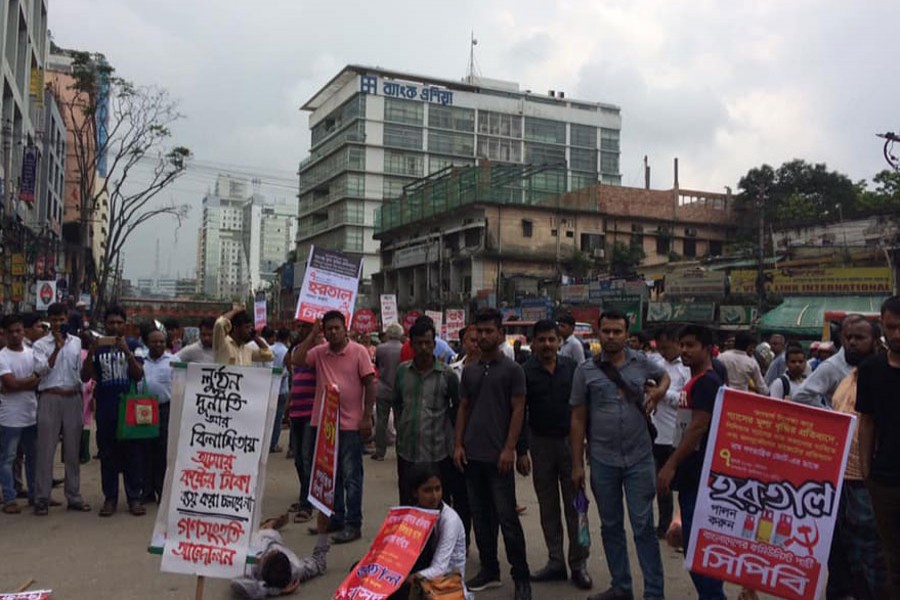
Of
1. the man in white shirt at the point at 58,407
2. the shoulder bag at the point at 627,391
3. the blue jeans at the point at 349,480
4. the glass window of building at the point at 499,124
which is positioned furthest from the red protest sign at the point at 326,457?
the glass window of building at the point at 499,124

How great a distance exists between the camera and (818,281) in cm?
2873

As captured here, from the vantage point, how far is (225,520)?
14.7 ft

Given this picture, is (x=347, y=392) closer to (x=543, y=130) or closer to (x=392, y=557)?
(x=392, y=557)

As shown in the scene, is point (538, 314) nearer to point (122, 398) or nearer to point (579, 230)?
point (579, 230)

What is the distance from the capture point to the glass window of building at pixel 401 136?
77.9m

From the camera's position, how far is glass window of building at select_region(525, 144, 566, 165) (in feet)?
270

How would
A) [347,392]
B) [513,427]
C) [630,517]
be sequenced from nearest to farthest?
[630,517] < [513,427] < [347,392]

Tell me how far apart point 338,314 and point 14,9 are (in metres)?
26.6

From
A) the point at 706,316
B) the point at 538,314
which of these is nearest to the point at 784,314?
the point at 706,316

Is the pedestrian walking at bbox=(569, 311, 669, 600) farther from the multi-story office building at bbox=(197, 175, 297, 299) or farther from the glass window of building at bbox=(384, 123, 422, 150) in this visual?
the multi-story office building at bbox=(197, 175, 297, 299)

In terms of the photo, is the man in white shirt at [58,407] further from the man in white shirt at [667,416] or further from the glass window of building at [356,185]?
the glass window of building at [356,185]

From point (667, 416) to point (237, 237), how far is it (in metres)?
157

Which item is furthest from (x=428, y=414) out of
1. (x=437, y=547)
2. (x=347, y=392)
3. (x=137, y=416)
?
(x=137, y=416)

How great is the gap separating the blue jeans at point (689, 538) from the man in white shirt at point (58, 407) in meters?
5.87
